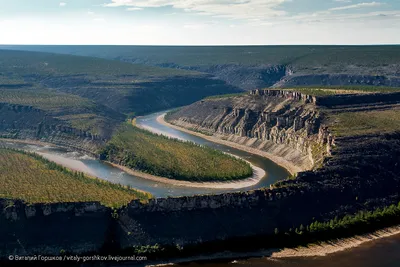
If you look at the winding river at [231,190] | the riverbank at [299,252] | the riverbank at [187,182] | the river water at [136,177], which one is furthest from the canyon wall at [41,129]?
the riverbank at [299,252]

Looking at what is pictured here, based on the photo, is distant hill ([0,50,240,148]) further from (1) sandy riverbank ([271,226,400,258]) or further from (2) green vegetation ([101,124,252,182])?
(1) sandy riverbank ([271,226,400,258])

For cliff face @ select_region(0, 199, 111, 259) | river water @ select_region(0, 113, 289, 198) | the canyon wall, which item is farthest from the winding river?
cliff face @ select_region(0, 199, 111, 259)

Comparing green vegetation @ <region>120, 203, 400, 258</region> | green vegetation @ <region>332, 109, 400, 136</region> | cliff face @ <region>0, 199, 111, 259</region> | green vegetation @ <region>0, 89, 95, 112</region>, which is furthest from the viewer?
green vegetation @ <region>0, 89, 95, 112</region>

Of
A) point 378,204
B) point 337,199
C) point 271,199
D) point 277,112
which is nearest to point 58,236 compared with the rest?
point 271,199

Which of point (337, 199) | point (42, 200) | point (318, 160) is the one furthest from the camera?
point (318, 160)

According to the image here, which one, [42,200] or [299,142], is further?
[299,142]

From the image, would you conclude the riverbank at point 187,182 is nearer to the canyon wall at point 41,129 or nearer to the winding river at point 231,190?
the winding river at point 231,190

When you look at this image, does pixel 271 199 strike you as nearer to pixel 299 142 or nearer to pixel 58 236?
pixel 58 236
